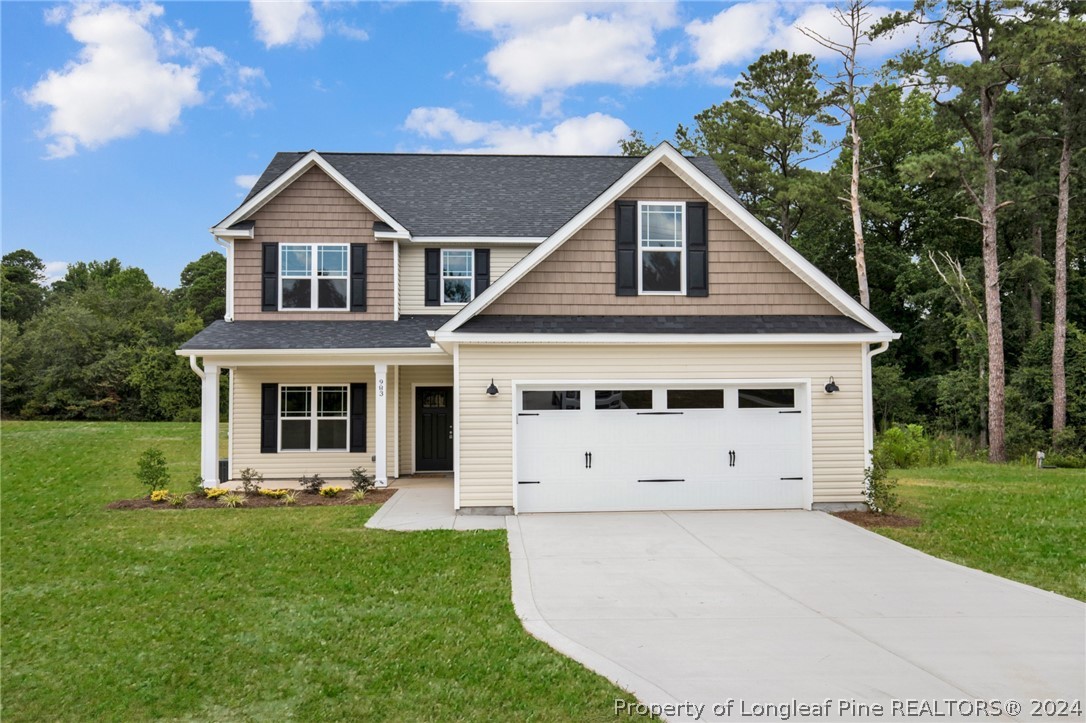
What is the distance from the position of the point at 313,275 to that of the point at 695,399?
8925mm

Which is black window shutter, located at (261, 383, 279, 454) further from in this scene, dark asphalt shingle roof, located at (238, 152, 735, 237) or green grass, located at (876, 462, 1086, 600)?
green grass, located at (876, 462, 1086, 600)

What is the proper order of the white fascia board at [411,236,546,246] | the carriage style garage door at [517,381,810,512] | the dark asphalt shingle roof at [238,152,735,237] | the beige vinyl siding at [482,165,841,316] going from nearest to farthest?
1. the carriage style garage door at [517,381,810,512]
2. the beige vinyl siding at [482,165,841,316]
3. the white fascia board at [411,236,546,246]
4. the dark asphalt shingle roof at [238,152,735,237]

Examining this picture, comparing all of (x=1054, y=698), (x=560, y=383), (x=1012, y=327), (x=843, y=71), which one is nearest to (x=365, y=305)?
(x=560, y=383)

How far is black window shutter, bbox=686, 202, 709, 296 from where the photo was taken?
12.2 meters

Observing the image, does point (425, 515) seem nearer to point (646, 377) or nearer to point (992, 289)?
point (646, 377)

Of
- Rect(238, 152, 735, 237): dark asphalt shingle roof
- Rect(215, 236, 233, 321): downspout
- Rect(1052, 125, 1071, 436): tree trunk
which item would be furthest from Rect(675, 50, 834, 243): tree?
Rect(215, 236, 233, 321): downspout

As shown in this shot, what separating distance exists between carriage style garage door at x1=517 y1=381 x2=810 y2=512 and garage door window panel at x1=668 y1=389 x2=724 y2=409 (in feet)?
0.05

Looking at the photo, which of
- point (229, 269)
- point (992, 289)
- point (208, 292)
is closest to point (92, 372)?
point (208, 292)

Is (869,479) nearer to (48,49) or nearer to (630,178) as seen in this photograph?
(630,178)

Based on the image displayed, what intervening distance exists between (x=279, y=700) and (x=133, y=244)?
60518mm

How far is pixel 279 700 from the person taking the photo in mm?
4684

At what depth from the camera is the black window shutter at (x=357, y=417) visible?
15.6 m

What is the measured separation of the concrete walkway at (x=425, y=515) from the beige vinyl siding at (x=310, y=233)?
439 centimetres

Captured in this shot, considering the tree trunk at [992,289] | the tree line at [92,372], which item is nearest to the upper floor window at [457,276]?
the tree trunk at [992,289]
